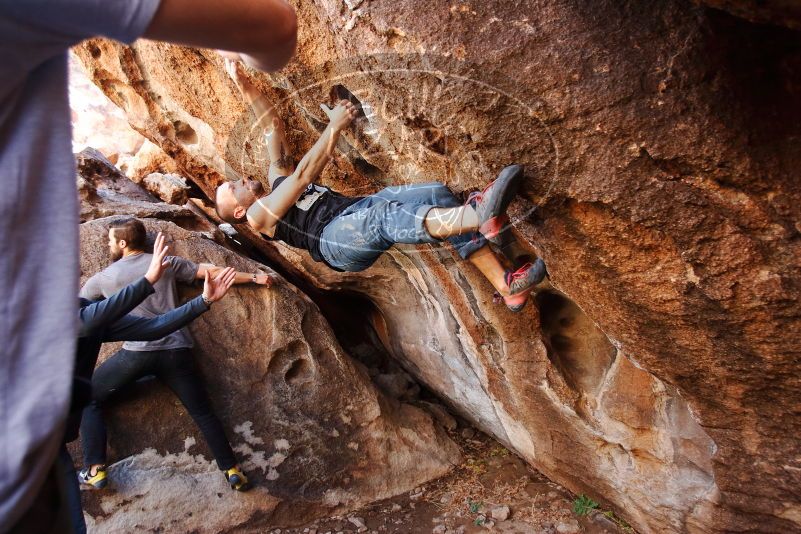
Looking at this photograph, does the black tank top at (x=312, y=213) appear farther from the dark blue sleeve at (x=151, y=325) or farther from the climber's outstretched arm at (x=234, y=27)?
the climber's outstretched arm at (x=234, y=27)

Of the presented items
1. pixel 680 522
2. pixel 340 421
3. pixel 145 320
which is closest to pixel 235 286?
pixel 145 320

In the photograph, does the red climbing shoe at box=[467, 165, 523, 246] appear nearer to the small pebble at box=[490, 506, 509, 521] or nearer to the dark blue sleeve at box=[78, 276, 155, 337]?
the dark blue sleeve at box=[78, 276, 155, 337]

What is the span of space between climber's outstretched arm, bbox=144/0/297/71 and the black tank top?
6.69 feet

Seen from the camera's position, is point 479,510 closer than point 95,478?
No

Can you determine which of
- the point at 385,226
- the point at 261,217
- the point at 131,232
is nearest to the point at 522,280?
the point at 385,226

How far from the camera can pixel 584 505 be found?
4.07 m

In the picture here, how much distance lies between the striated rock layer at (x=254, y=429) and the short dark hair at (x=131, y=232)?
1.28ft

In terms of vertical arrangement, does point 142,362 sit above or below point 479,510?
above

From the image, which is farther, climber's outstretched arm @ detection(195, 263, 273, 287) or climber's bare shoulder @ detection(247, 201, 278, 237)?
climber's outstretched arm @ detection(195, 263, 273, 287)

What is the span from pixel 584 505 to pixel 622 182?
2913 millimetres

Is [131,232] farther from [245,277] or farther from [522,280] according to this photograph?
[522,280]

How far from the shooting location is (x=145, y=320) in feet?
10.4

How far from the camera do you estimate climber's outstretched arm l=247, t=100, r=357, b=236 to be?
2527 mm

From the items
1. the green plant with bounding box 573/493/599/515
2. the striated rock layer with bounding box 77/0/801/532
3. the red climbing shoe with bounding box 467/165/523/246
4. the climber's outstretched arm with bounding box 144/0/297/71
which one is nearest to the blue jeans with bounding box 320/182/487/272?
the striated rock layer with bounding box 77/0/801/532
